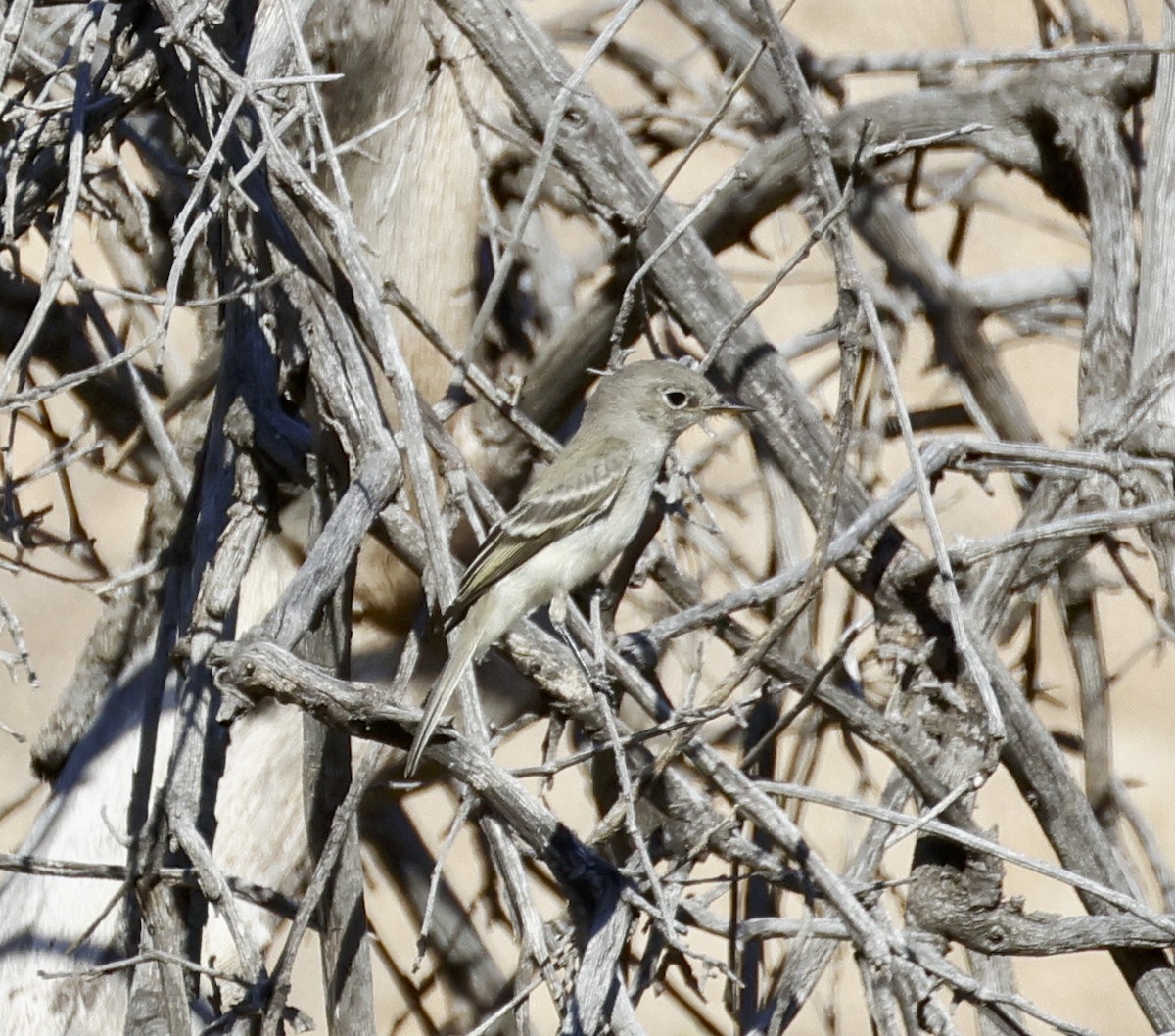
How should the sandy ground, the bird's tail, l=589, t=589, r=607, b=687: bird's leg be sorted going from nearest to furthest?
1. the bird's tail
2. l=589, t=589, r=607, b=687: bird's leg
3. the sandy ground

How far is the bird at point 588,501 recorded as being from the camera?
352 cm

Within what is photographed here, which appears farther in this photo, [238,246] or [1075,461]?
[238,246]

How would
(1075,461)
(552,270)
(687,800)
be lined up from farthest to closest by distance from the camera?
(552,270) → (687,800) → (1075,461)

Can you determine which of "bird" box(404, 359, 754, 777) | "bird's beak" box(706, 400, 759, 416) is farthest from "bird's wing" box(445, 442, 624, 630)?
"bird's beak" box(706, 400, 759, 416)

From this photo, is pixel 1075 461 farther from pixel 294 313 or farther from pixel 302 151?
pixel 302 151

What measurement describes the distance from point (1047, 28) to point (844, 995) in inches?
211

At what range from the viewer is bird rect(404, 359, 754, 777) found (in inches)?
139

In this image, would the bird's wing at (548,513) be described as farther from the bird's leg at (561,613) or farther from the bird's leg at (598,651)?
the bird's leg at (598,651)

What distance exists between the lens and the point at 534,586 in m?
3.71

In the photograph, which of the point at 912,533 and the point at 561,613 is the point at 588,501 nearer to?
the point at 561,613

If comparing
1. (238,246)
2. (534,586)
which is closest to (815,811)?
(534,586)

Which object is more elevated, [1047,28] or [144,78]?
[1047,28]

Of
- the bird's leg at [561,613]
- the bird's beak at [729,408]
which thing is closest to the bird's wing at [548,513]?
the bird's leg at [561,613]

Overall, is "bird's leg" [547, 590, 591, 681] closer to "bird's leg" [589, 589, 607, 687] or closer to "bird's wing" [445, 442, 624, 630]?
"bird's wing" [445, 442, 624, 630]
